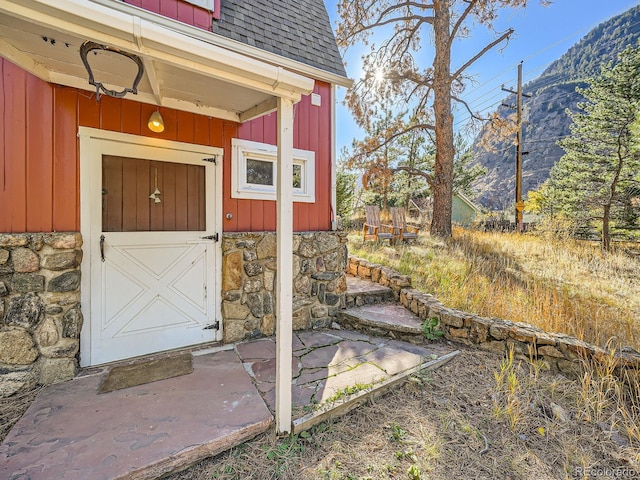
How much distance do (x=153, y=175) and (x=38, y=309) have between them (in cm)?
134

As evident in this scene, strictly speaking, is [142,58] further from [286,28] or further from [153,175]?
[286,28]

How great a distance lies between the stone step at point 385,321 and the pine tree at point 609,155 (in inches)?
272

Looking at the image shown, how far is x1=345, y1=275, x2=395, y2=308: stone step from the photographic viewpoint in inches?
145

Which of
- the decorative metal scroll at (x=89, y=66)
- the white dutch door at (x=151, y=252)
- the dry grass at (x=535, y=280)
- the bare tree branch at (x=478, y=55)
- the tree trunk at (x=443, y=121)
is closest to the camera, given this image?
the decorative metal scroll at (x=89, y=66)

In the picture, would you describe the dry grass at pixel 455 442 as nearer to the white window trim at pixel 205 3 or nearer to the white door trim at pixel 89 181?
the white door trim at pixel 89 181

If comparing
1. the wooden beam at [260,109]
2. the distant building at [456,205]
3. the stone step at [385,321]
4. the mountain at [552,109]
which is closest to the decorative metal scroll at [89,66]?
the wooden beam at [260,109]

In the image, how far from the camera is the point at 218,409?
1836mm

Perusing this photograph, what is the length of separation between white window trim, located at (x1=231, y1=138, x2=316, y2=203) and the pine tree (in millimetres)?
7951

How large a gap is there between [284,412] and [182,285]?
1598mm

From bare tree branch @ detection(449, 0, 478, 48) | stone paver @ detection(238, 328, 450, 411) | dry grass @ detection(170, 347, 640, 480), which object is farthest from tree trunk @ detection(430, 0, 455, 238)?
dry grass @ detection(170, 347, 640, 480)

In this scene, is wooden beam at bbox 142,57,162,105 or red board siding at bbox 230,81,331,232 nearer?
wooden beam at bbox 142,57,162,105

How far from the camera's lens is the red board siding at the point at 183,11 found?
252 centimetres

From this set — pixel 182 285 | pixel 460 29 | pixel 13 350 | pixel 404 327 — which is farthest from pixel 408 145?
pixel 13 350

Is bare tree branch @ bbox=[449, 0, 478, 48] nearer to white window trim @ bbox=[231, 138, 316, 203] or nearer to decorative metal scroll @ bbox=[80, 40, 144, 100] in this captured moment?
white window trim @ bbox=[231, 138, 316, 203]
